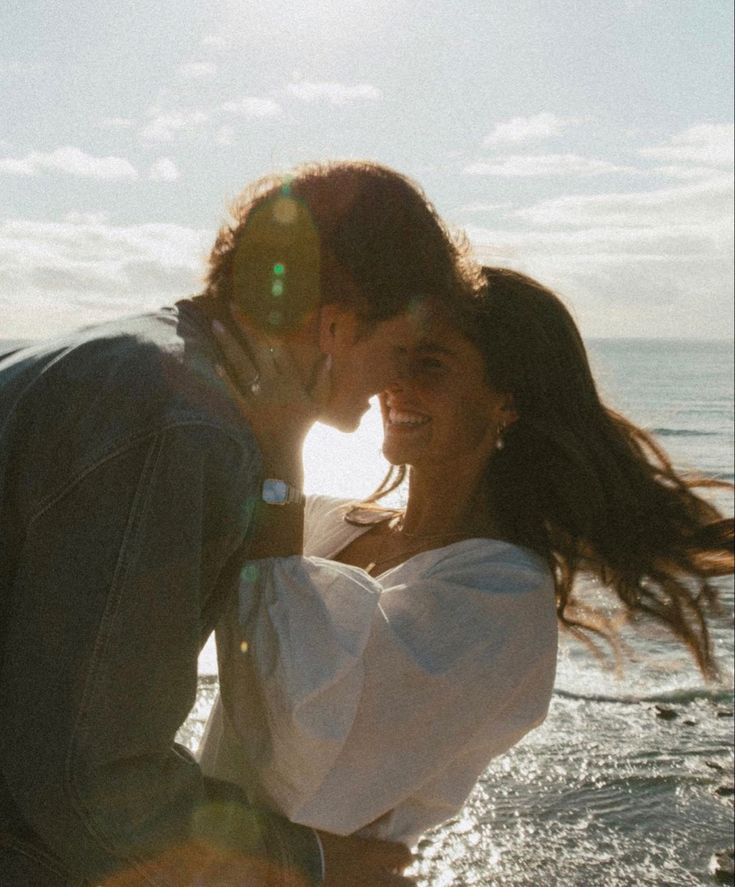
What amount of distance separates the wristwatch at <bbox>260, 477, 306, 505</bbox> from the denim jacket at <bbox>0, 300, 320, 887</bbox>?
439 mm

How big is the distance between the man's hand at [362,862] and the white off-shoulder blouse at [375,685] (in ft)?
0.14

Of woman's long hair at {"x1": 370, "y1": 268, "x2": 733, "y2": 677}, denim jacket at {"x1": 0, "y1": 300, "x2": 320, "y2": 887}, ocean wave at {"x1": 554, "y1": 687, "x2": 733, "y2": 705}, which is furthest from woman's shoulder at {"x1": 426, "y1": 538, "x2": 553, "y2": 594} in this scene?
ocean wave at {"x1": 554, "y1": 687, "x2": 733, "y2": 705}

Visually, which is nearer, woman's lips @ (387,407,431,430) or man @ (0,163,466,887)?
man @ (0,163,466,887)

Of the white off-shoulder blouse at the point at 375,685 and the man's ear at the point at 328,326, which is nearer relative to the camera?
the man's ear at the point at 328,326

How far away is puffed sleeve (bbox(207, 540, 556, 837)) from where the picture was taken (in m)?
2.40

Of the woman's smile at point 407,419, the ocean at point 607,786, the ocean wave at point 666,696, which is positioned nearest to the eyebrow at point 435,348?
the woman's smile at point 407,419

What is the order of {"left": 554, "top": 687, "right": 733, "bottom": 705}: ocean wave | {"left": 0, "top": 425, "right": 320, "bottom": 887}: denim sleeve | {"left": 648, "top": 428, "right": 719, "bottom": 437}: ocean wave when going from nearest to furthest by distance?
1. {"left": 0, "top": 425, "right": 320, "bottom": 887}: denim sleeve
2. {"left": 554, "top": 687, "right": 733, "bottom": 705}: ocean wave
3. {"left": 648, "top": 428, "right": 719, "bottom": 437}: ocean wave

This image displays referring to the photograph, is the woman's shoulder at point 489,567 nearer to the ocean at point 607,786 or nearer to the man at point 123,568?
the man at point 123,568

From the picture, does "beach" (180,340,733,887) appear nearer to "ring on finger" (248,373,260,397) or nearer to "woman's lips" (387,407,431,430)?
"woman's lips" (387,407,431,430)

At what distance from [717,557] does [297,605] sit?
1792 millimetres

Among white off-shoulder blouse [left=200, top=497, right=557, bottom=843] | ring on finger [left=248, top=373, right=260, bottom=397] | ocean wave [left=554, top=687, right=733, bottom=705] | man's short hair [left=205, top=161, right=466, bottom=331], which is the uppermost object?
man's short hair [left=205, top=161, right=466, bottom=331]

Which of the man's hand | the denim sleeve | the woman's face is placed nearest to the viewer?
the denim sleeve

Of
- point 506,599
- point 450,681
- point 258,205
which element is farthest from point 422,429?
point 258,205

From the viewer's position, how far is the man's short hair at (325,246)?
217 centimetres
